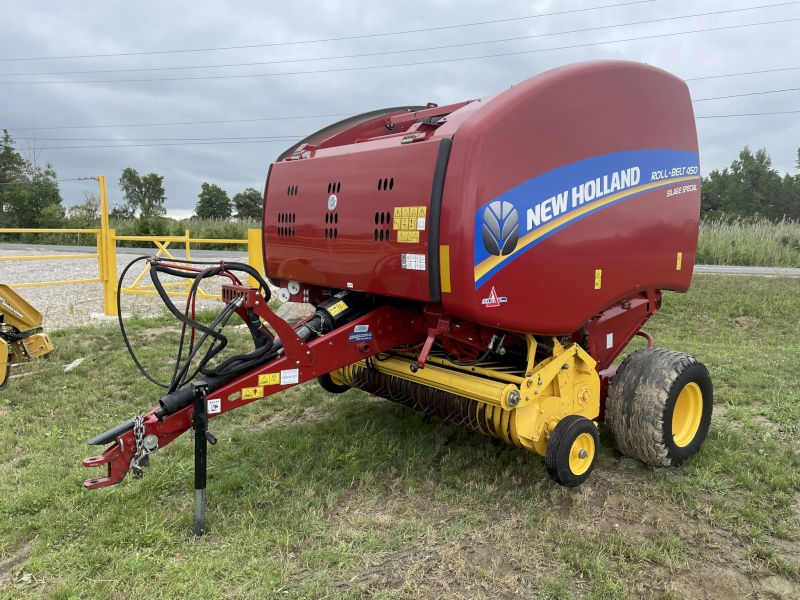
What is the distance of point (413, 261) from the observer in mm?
3119

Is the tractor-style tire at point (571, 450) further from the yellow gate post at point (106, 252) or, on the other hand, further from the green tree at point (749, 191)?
the green tree at point (749, 191)

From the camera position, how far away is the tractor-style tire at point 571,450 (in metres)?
3.26

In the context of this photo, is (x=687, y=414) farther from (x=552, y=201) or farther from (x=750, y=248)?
(x=750, y=248)

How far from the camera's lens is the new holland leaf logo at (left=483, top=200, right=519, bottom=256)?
2.88m

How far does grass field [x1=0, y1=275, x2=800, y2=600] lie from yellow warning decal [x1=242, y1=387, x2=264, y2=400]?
0.68 m

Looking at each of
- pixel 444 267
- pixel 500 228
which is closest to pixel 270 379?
pixel 444 267

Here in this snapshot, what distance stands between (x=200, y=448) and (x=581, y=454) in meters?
2.09

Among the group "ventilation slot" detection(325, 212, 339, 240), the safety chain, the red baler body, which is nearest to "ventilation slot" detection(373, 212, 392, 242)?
the red baler body

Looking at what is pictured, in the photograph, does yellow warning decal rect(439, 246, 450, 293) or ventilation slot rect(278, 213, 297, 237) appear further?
ventilation slot rect(278, 213, 297, 237)

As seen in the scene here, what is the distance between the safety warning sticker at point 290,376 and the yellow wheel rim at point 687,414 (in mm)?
2557

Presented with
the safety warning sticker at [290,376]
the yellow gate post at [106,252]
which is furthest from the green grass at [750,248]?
the safety warning sticker at [290,376]

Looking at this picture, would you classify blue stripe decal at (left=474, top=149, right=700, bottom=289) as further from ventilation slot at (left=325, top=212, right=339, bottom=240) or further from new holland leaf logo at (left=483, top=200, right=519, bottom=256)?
ventilation slot at (left=325, top=212, right=339, bottom=240)

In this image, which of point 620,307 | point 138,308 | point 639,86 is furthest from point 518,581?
point 138,308

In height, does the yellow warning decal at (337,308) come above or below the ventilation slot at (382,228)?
below
